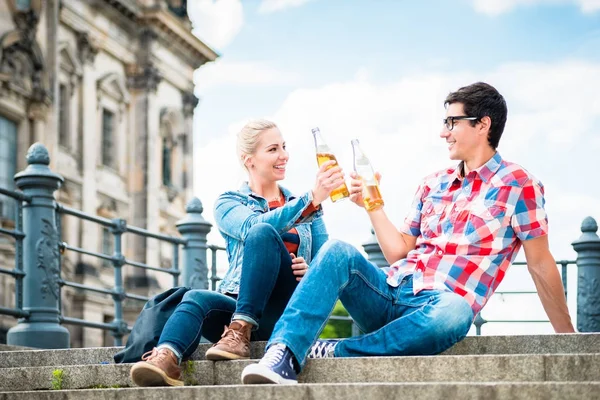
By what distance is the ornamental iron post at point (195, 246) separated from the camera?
1167 cm

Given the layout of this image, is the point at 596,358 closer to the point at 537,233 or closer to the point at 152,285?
the point at 537,233

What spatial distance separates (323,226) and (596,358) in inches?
70.7

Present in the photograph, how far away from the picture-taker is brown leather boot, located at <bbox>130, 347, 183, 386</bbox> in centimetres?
495

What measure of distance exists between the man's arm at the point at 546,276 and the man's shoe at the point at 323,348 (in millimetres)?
946

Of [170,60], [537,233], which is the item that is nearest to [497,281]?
[537,233]

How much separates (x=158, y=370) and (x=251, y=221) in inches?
40.5

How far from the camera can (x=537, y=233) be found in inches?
209

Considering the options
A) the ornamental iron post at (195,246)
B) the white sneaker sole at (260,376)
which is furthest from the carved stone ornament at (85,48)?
the white sneaker sole at (260,376)

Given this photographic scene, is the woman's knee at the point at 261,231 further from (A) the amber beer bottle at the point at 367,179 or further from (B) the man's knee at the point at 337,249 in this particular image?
(A) the amber beer bottle at the point at 367,179

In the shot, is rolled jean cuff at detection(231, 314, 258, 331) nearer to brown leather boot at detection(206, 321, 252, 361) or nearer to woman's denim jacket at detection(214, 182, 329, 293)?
brown leather boot at detection(206, 321, 252, 361)

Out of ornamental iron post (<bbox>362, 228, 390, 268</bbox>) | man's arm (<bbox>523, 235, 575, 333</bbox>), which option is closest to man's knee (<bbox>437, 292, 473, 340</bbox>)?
man's arm (<bbox>523, 235, 575, 333</bbox>)

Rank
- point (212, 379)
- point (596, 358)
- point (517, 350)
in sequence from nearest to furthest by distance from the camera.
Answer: point (596, 358), point (212, 379), point (517, 350)

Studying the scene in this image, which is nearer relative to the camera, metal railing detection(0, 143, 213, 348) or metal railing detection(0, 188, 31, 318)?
metal railing detection(0, 188, 31, 318)

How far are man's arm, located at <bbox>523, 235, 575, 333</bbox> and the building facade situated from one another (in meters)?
18.9
